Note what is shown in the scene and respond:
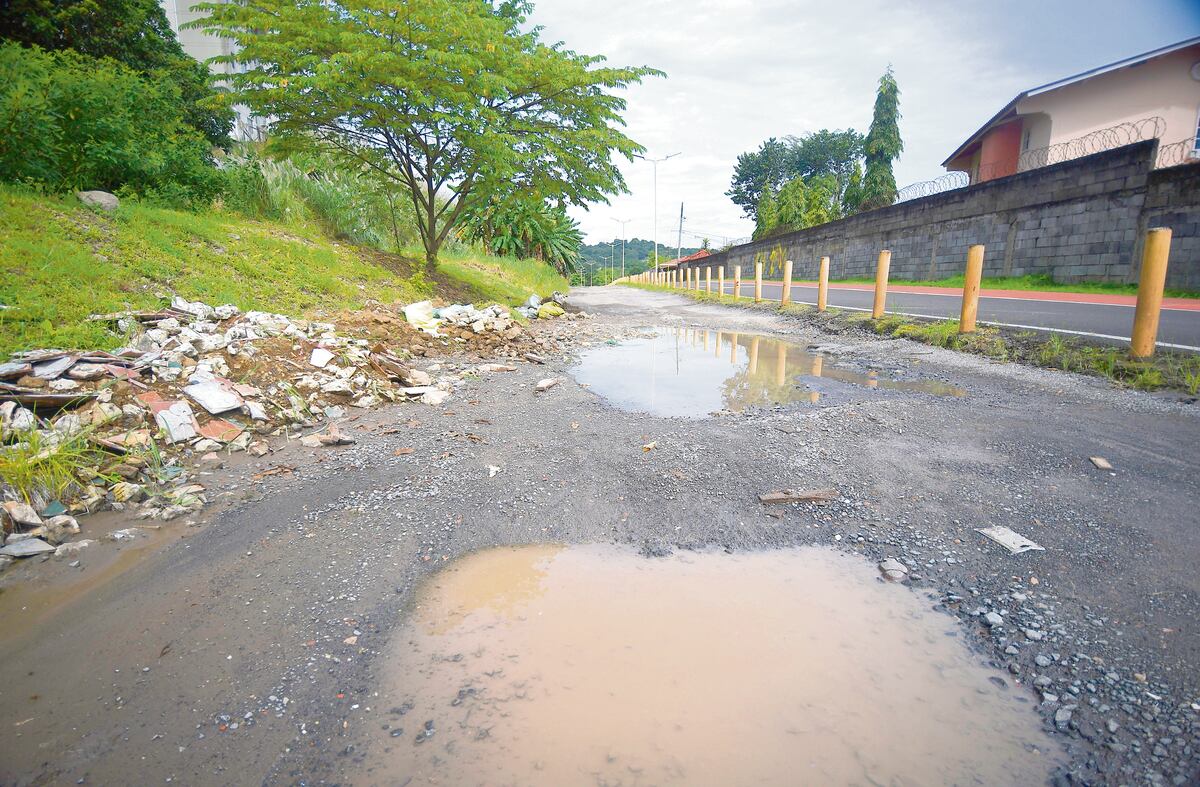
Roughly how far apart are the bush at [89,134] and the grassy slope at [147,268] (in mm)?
784

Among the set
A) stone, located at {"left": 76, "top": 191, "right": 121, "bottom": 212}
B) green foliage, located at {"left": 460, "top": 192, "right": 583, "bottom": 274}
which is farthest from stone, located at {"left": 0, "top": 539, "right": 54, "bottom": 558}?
green foliage, located at {"left": 460, "top": 192, "right": 583, "bottom": 274}

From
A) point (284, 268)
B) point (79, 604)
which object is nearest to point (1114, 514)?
point (79, 604)

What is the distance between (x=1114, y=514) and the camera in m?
2.36

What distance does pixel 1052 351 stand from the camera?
506 cm

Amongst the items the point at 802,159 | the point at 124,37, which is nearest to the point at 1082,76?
the point at 124,37

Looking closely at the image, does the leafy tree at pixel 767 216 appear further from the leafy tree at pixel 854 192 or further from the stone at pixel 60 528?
the stone at pixel 60 528

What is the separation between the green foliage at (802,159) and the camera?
5466 centimetres

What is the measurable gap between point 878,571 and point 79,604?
309 centimetres

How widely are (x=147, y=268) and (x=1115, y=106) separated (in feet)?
81.3

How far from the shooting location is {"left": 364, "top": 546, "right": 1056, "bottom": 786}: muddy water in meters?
1.37

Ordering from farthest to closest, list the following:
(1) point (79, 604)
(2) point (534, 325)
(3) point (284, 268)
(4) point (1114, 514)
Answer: (2) point (534, 325) < (3) point (284, 268) < (4) point (1114, 514) < (1) point (79, 604)

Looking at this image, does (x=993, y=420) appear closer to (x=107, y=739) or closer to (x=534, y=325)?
(x=107, y=739)

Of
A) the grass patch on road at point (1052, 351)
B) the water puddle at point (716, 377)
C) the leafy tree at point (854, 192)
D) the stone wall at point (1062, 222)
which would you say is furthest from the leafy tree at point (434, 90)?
the leafy tree at point (854, 192)

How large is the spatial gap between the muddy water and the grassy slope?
4296 mm
